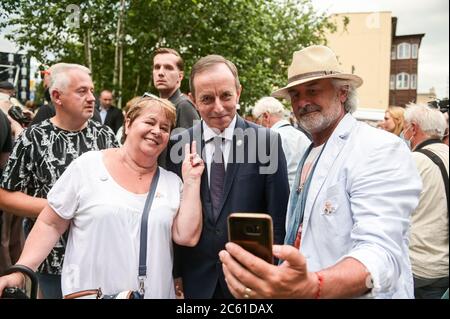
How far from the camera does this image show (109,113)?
351 centimetres

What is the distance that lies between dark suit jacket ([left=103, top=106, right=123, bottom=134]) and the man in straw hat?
2010 mm

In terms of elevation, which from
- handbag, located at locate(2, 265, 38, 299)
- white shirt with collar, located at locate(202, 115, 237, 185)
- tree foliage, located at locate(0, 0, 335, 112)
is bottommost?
handbag, located at locate(2, 265, 38, 299)

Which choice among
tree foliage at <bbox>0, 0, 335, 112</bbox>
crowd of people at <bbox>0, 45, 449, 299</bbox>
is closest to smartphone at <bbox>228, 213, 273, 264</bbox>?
crowd of people at <bbox>0, 45, 449, 299</bbox>

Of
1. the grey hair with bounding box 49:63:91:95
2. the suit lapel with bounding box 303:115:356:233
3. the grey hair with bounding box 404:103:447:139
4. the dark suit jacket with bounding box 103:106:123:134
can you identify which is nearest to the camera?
the suit lapel with bounding box 303:115:356:233

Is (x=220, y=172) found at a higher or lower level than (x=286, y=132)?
lower

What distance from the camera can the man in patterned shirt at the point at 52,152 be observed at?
1.86 metres

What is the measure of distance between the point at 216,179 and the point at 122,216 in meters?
0.37

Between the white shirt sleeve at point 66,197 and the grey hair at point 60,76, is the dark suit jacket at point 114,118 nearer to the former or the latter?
the grey hair at point 60,76

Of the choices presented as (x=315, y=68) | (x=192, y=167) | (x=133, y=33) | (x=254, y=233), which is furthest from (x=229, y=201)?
(x=133, y=33)

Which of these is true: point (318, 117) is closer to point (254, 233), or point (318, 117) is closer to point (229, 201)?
point (229, 201)

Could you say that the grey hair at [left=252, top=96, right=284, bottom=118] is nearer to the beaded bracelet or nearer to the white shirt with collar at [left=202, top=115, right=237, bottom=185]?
the white shirt with collar at [left=202, top=115, right=237, bottom=185]

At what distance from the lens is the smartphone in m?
0.85

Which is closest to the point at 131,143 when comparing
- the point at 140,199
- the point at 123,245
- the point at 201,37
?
the point at 140,199
